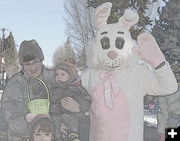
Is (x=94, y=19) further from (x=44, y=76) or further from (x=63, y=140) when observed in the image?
(x=63, y=140)

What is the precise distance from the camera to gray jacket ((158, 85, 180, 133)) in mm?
2809

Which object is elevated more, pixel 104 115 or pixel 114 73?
pixel 114 73

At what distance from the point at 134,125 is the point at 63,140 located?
490 mm

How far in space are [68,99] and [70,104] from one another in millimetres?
37

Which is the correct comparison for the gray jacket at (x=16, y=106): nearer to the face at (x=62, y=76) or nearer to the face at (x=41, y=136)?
the face at (x=41, y=136)

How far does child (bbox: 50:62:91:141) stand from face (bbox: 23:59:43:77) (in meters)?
0.13

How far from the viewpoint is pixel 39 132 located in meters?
2.40

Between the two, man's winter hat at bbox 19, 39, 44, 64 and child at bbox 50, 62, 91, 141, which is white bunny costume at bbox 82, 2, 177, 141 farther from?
man's winter hat at bbox 19, 39, 44, 64

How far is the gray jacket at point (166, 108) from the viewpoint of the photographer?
2.81m

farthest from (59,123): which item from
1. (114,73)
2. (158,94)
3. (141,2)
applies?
(141,2)

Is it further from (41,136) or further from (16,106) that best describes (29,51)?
(41,136)

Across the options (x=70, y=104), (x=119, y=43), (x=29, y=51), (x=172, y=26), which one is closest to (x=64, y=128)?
(x=70, y=104)

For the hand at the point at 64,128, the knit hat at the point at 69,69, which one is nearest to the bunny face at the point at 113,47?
the knit hat at the point at 69,69

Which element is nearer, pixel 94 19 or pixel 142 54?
pixel 142 54
